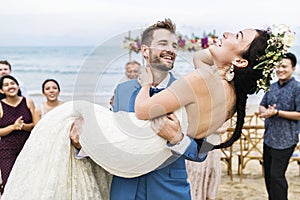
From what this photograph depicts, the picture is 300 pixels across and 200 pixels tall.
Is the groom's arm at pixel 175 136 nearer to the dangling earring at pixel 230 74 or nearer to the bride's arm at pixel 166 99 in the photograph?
the bride's arm at pixel 166 99

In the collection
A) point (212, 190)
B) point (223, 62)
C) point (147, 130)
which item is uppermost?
point (223, 62)

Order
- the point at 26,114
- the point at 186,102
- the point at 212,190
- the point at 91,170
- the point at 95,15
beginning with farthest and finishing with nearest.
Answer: the point at 95,15 < the point at 212,190 < the point at 26,114 < the point at 91,170 < the point at 186,102

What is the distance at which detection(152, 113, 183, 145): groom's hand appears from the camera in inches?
75.0

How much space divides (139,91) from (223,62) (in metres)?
0.38

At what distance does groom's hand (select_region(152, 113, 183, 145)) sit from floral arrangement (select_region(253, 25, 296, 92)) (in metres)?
0.43

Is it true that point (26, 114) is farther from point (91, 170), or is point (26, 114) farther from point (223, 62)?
point (223, 62)

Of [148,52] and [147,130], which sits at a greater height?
[148,52]

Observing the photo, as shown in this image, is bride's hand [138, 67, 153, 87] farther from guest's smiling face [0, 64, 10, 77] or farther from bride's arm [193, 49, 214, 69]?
guest's smiling face [0, 64, 10, 77]

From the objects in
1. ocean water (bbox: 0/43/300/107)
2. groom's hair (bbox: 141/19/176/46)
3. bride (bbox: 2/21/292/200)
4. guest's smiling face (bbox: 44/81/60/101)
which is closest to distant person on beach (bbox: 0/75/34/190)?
guest's smiling face (bbox: 44/81/60/101)

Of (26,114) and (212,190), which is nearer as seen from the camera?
(26,114)

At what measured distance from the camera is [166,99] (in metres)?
1.84

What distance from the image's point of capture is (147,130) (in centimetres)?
195

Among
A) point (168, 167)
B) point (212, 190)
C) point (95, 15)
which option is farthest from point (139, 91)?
point (95, 15)

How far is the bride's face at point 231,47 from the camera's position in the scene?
6.41 feet
